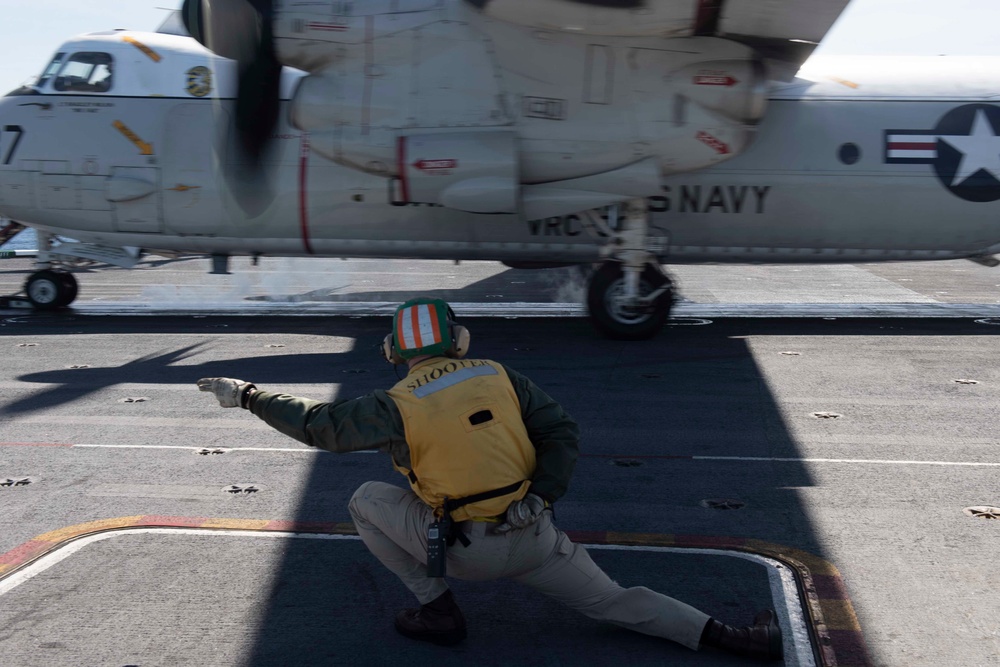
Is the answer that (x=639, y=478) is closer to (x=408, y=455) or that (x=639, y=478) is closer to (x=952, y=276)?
(x=408, y=455)

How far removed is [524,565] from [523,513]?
295 millimetres

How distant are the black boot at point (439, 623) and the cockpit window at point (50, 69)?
1198cm

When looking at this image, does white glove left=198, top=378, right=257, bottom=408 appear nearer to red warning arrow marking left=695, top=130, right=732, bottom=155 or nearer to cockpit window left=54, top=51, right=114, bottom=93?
red warning arrow marking left=695, top=130, right=732, bottom=155

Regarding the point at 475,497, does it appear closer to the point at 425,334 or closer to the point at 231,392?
the point at 425,334

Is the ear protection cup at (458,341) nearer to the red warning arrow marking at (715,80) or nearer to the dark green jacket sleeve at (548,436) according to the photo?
the dark green jacket sleeve at (548,436)

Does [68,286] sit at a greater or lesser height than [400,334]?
lesser

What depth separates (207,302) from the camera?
1645 centimetres

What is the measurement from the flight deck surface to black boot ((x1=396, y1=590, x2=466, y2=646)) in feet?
0.25

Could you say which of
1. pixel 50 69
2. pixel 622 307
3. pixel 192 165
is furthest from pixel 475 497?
pixel 50 69

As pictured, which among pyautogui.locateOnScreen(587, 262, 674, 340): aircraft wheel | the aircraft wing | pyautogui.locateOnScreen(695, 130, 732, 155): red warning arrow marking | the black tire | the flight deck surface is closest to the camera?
the flight deck surface

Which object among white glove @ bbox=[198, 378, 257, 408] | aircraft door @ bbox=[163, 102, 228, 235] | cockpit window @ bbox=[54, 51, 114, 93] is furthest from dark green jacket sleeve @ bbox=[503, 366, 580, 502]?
cockpit window @ bbox=[54, 51, 114, 93]

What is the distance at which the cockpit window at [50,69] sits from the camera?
44.8ft

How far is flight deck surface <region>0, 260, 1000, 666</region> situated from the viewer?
469 centimetres

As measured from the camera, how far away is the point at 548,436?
14.6 feet
